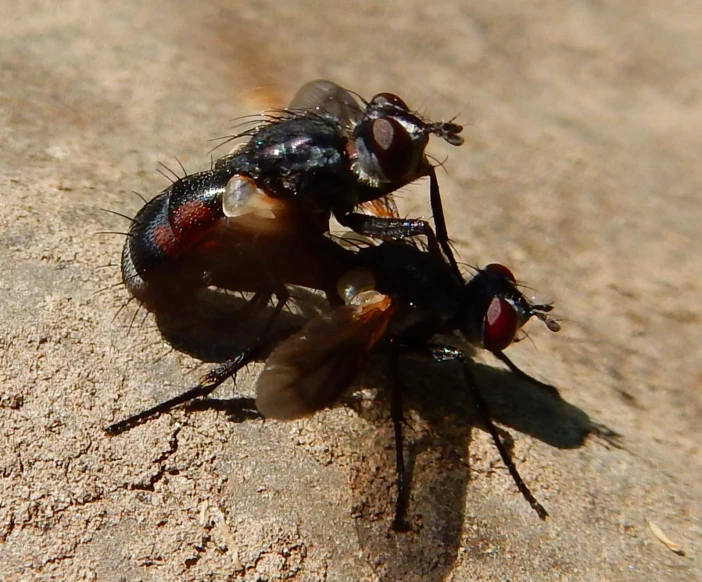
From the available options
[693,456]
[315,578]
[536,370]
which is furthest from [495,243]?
[315,578]

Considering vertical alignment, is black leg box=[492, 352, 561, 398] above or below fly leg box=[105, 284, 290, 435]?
below

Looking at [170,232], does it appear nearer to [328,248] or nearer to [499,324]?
[328,248]

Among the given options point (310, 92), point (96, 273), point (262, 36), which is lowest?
point (262, 36)

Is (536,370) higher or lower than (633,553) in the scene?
lower

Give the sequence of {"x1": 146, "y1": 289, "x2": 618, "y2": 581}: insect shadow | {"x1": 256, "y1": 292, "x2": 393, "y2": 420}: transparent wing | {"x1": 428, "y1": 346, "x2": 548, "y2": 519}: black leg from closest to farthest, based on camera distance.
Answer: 1. {"x1": 256, "y1": 292, "x2": 393, "y2": 420}: transparent wing
2. {"x1": 146, "y1": 289, "x2": 618, "y2": 581}: insect shadow
3. {"x1": 428, "y1": 346, "x2": 548, "y2": 519}: black leg

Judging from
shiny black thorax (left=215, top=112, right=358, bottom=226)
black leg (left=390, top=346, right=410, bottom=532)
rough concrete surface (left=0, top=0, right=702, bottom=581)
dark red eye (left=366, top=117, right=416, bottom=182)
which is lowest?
rough concrete surface (left=0, top=0, right=702, bottom=581)

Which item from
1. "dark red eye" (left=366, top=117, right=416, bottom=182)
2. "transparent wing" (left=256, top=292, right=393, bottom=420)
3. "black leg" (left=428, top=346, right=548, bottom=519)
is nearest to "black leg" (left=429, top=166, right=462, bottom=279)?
"dark red eye" (left=366, top=117, right=416, bottom=182)

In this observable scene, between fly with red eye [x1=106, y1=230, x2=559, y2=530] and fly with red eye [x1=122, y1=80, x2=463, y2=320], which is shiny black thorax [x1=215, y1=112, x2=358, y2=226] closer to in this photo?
fly with red eye [x1=122, y1=80, x2=463, y2=320]

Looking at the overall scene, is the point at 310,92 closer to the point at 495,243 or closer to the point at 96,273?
the point at 96,273

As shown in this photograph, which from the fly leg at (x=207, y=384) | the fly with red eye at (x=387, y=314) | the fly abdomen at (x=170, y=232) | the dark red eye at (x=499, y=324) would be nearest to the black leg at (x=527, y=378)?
A: the fly with red eye at (x=387, y=314)
